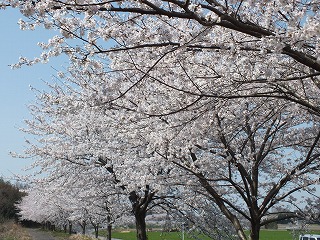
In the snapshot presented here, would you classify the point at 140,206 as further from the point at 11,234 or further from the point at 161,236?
the point at 11,234

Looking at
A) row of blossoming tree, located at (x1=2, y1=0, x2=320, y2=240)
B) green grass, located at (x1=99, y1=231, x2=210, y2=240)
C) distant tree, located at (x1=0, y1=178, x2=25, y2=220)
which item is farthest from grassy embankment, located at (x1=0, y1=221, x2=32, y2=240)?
distant tree, located at (x1=0, y1=178, x2=25, y2=220)

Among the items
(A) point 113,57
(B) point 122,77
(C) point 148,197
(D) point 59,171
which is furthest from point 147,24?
(D) point 59,171

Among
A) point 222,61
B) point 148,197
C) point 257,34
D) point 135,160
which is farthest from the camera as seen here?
point 148,197

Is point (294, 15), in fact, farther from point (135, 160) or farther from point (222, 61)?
point (135, 160)

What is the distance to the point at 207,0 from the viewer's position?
4023 millimetres

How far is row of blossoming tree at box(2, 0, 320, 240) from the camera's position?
12.7ft

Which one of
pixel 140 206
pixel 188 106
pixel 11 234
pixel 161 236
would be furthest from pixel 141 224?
pixel 11 234

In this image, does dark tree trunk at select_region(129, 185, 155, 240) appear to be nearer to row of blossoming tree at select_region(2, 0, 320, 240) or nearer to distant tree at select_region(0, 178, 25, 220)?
row of blossoming tree at select_region(2, 0, 320, 240)

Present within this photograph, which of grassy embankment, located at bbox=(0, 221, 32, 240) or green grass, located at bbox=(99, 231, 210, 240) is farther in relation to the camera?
grassy embankment, located at bbox=(0, 221, 32, 240)

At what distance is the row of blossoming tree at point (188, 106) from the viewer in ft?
12.7

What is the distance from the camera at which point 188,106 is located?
4391mm

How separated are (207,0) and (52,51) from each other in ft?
Answer: 5.49

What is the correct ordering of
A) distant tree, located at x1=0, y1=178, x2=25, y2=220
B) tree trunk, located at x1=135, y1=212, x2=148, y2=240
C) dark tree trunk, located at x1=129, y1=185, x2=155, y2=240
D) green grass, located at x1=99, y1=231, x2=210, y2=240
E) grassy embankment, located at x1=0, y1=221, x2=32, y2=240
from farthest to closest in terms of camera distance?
distant tree, located at x1=0, y1=178, x2=25, y2=220, grassy embankment, located at x1=0, y1=221, x2=32, y2=240, green grass, located at x1=99, y1=231, x2=210, y2=240, tree trunk, located at x1=135, y1=212, x2=148, y2=240, dark tree trunk, located at x1=129, y1=185, x2=155, y2=240

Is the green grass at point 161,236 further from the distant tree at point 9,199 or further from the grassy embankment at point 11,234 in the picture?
the distant tree at point 9,199
